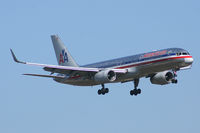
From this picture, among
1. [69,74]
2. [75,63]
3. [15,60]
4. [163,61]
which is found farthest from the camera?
[75,63]

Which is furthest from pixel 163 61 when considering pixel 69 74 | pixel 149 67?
pixel 69 74

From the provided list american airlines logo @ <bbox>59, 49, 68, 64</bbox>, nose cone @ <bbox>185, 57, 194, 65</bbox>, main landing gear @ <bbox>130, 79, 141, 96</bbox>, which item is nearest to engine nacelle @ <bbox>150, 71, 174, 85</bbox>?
main landing gear @ <bbox>130, 79, 141, 96</bbox>

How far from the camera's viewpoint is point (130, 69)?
8562 centimetres

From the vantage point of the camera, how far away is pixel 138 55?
8606 centimetres

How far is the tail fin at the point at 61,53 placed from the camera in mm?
99375

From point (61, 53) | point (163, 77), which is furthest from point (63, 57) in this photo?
point (163, 77)

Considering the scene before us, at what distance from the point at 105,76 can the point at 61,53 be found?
17.8 meters

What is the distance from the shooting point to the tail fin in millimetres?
99375

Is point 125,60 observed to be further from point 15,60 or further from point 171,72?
point 15,60

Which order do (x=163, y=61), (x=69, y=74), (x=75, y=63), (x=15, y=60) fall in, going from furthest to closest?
(x=75, y=63) < (x=69, y=74) < (x=163, y=61) < (x=15, y=60)

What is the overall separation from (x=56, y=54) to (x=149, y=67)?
23.3 m

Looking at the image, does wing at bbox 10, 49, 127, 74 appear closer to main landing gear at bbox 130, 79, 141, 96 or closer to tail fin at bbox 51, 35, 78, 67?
main landing gear at bbox 130, 79, 141, 96

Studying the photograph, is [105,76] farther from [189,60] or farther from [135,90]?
[189,60]

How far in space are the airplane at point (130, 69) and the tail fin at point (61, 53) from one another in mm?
5254
